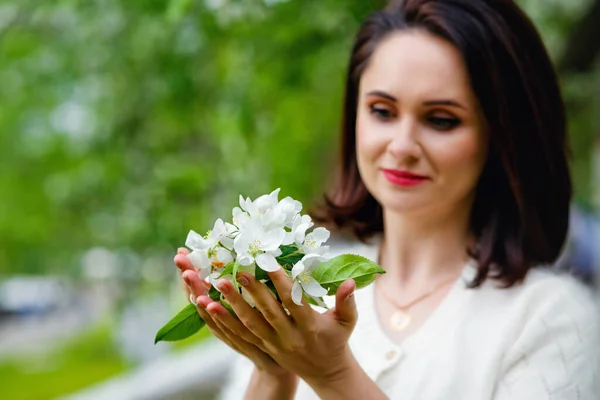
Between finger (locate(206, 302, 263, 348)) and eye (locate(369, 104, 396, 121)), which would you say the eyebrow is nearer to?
eye (locate(369, 104, 396, 121))

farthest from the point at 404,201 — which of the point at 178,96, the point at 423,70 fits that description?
the point at 178,96

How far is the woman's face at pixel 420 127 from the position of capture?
5.30 feet

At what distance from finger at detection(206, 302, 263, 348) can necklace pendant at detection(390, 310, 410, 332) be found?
1.60 feet

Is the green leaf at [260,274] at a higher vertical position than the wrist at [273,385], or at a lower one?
higher

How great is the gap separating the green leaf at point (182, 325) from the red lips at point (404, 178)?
52 cm

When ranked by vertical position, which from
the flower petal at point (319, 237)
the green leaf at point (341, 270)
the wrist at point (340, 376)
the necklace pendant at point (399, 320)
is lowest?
the wrist at point (340, 376)

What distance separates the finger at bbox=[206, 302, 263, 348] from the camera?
125 cm

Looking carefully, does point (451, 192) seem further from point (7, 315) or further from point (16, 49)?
point (7, 315)

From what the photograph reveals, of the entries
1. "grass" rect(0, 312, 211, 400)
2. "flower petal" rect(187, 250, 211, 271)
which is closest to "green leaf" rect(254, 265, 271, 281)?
"flower petal" rect(187, 250, 211, 271)

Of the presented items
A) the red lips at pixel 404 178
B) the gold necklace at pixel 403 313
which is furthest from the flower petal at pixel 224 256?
the gold necklace at pixel 403 313

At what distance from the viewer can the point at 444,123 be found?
5.38 feet

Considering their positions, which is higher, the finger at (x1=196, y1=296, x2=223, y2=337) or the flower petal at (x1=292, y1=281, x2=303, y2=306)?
the finger at (x1=196, y1=296, x2=223, y2=337)

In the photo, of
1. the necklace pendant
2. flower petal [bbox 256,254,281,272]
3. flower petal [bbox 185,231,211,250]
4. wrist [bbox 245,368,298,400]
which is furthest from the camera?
the necklace pendant

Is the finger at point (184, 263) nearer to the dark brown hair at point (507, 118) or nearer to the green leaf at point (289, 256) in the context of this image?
the green leaf at point (289, 256)
